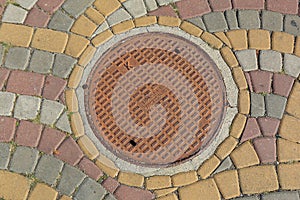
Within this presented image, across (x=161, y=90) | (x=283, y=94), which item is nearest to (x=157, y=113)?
(x=161, y=90)

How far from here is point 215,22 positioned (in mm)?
4004

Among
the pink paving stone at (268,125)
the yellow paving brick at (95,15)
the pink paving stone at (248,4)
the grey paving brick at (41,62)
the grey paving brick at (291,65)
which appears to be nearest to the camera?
the pink paving stone at (268,125)

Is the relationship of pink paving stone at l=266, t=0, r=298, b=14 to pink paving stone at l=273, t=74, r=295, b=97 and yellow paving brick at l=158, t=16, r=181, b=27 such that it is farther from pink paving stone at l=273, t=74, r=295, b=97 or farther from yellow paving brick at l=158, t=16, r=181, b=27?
yellow paving brick at l=158, t=16, r=181, b=27

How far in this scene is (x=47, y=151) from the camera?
3473mm

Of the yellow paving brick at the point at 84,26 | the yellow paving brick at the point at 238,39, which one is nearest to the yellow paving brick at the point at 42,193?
the yellow paving brick at the point at 84,26

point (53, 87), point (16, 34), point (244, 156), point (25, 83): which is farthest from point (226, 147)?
point (16, 34)

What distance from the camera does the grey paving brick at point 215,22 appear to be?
3980 millimetres

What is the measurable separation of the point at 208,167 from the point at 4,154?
1.78m

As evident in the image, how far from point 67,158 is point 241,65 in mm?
1860

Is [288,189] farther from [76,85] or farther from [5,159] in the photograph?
[5,159]

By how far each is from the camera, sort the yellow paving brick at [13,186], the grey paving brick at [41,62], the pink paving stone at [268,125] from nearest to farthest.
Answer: the yellow paving brick at [13,186]
the pink paving stone at [268,125]
the grey paving brick at [41,62]

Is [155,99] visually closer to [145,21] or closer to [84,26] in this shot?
[145,21]

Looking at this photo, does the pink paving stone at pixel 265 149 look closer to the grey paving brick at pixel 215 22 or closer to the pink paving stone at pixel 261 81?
the pink paving stone at pixel 261 81

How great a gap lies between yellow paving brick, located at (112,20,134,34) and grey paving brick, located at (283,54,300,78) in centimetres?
155
